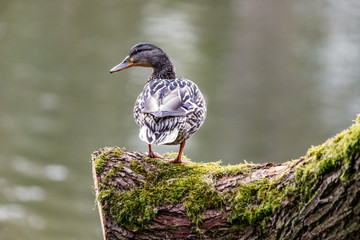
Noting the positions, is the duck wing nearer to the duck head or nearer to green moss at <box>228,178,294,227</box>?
the duck head

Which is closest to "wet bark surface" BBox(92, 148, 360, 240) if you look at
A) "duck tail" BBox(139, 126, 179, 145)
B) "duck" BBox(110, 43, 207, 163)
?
"duck tail" BBox(139, 126, 179, 145)

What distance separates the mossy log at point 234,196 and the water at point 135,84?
7.79m

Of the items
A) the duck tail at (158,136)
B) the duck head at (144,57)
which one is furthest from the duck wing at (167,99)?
the duck head at (144,57)

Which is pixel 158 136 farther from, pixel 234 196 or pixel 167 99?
pixel 234 196

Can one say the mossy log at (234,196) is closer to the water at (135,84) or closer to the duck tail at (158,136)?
the duck tail at (158,136)

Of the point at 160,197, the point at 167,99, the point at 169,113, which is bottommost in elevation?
the point at 160,197

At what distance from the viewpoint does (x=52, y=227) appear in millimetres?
11570

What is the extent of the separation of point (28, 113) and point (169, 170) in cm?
1101

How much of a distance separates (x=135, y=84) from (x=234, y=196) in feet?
39.8

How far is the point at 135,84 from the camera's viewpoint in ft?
51.5

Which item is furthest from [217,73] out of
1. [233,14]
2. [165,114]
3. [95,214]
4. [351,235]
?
[351,235]

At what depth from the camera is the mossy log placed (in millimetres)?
3164

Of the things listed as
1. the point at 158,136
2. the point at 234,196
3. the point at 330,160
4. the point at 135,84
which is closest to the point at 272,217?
the point at 234,196

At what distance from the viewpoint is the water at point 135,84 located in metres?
12.9
